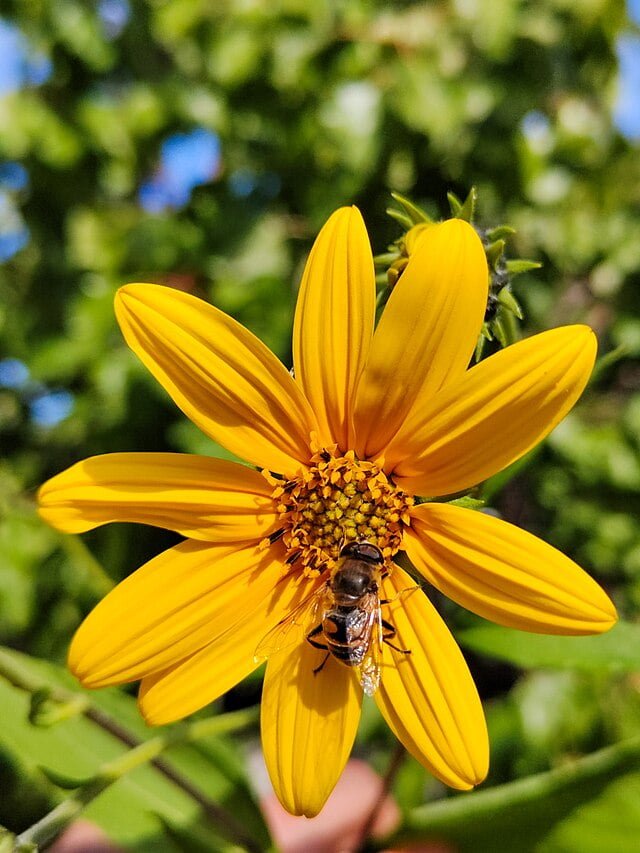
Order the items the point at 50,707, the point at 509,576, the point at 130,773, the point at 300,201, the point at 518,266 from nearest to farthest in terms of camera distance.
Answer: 1. the point at 509,576
2. the point at 518,266
3. the point at 50,707
4. the point at 130,773
5. the point at 300,201

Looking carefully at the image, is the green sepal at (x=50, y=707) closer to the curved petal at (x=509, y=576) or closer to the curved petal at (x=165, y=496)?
the curved petal at (x=165, y=496)

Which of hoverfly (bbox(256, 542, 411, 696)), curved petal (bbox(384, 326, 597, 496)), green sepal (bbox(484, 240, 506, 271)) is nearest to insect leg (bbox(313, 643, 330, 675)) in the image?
hoverfly (bbox(256, 542, 411, 696))

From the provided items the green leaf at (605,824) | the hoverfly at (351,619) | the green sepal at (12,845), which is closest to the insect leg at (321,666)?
the hoverfly at (351,619)

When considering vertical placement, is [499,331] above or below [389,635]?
above

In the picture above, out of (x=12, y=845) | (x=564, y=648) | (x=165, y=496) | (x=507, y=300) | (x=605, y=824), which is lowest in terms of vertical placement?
(x=605, y=824)

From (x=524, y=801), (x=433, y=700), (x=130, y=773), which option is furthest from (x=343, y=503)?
(x=130, y=773)

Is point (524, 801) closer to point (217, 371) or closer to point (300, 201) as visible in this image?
point (217, 371)
